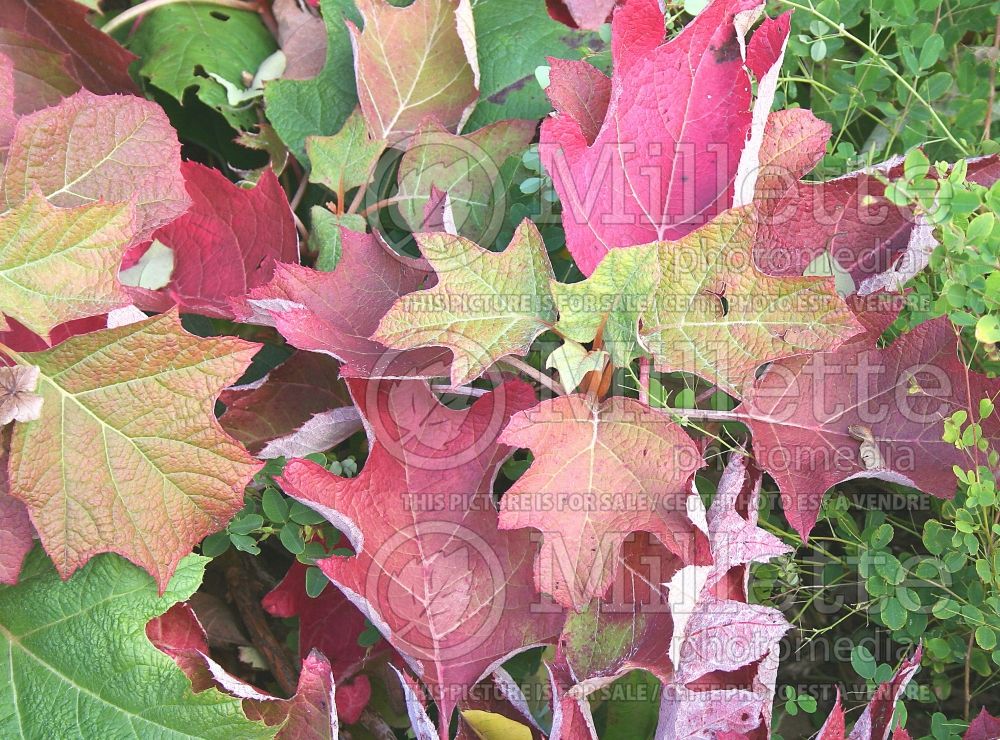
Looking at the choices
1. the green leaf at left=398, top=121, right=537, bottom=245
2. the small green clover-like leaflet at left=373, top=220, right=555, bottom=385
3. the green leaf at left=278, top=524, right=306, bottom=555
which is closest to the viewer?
the small green clover-like leaflet at left=373, top=220, right=555, bottom=385

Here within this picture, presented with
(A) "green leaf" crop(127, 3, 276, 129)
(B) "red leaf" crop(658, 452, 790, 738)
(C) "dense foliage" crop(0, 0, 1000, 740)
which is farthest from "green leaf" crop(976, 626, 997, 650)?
(A) "green leaf" crop(127, 3, 276, 129)

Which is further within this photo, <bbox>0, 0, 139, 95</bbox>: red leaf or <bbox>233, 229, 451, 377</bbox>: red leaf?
<bbox>0, 0, 139, 95</bbox>: red leaf

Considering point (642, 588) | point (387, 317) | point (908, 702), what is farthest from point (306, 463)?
point (908, 702)

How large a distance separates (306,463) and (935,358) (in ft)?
1.45

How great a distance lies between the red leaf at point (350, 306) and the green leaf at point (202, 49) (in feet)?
0.92

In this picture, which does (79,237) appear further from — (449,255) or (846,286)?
(846,286)

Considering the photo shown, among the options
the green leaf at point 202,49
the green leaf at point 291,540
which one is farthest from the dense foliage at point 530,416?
the green leaf at point 202,49

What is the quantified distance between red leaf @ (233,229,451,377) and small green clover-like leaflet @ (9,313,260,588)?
38 mm

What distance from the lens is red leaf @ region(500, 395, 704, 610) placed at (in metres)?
0.57

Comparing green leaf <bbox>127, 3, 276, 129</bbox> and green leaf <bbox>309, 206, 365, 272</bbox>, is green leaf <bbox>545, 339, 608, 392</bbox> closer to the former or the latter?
green leaf <bbox>309, 206, 365, 272</bbox>

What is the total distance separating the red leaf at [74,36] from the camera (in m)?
→ 0.85

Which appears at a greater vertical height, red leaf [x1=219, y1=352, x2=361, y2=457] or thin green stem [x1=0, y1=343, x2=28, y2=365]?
thin green stem [x1=0, y1=343, x2=28, y2=365]

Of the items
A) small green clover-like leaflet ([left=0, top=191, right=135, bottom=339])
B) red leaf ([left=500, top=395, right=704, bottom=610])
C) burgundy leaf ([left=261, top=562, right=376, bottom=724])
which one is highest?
small green clover-like leaflet ([left=0, top=191, right=135, bottom=339])

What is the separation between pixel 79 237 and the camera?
2.01 ft
